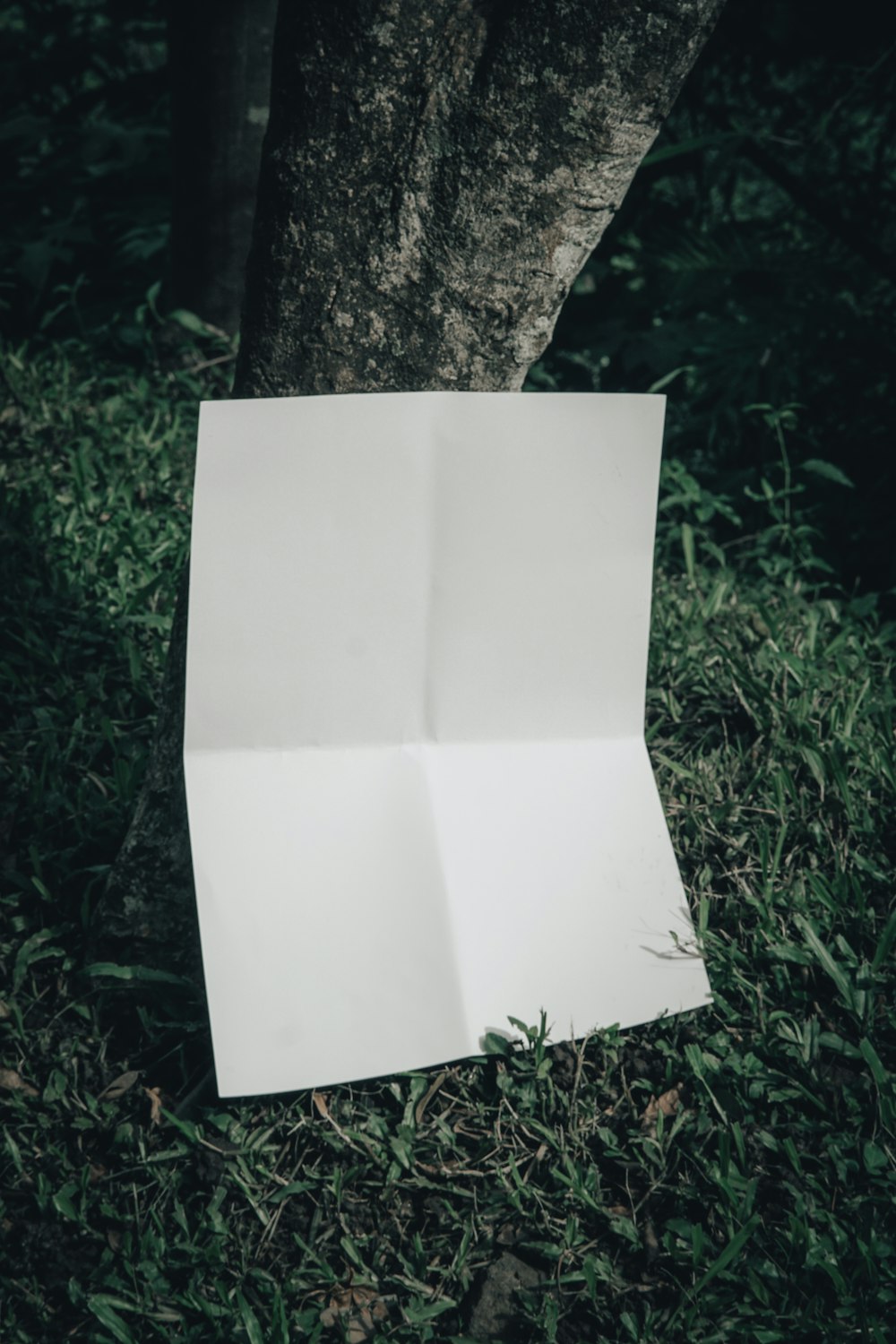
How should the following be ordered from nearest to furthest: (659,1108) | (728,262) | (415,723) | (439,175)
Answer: (439,175)
(415,723)
(659,1108)
(728,262)

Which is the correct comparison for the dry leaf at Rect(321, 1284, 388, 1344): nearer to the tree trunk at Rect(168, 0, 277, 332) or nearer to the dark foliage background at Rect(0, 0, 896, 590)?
the dark foliage background at Rect(0, 0, 896, 590)

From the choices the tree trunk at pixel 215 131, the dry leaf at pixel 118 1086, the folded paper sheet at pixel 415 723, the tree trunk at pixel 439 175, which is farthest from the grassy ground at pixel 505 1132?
the tree trunk at pixel 215 131

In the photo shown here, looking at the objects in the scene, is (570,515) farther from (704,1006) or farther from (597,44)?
(704,1006)

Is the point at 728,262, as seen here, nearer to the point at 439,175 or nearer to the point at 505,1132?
the point at 439,175

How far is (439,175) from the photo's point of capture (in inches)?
41.7

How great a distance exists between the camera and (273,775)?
1.11 m

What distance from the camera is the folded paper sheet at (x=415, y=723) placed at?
1082 millimetres

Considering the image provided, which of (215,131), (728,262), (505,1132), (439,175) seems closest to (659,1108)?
(505,1132)

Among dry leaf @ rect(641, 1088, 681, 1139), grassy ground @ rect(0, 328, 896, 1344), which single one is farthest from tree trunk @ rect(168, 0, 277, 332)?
dry leaf @ rect(641, 1088, 681, 1139)

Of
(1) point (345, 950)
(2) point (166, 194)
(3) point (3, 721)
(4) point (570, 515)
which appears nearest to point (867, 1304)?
(1) point (345, 950)

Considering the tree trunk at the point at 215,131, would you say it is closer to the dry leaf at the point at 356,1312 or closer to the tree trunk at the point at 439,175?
the tree trunk at the point at 439,175

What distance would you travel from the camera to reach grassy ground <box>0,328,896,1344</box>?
1096mm

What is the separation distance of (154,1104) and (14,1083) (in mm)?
185

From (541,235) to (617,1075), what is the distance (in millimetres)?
1032
